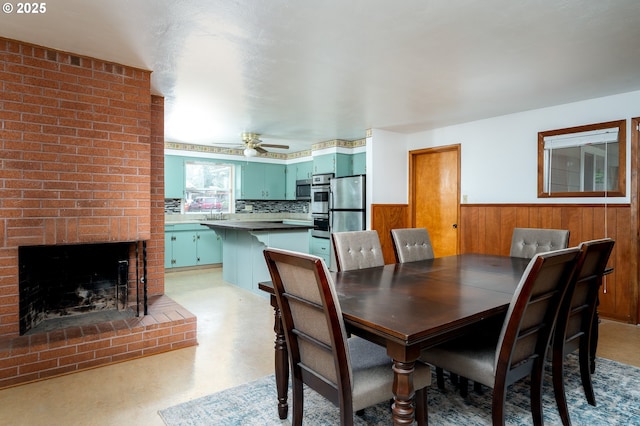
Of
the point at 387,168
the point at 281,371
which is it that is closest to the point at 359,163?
the point at 387,168

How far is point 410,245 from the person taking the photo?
3020 mm

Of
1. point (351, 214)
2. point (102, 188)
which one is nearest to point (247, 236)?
point (351, 214)

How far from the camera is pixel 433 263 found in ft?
8.98

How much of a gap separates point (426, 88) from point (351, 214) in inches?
96.3

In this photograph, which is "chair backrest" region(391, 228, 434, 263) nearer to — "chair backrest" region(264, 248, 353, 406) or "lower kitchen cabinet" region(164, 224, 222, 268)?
"chair backrest" region(264, 248, 353, 406)

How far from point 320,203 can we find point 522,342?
473 cm

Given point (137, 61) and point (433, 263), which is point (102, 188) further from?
point (433, 263)

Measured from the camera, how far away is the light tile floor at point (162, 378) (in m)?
1.96

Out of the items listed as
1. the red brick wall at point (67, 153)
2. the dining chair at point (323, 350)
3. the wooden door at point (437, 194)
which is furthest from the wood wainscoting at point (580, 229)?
the red brick wall at point (67, 153)

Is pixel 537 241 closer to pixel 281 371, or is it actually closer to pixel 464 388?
pixel 464 388

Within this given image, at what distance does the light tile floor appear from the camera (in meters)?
1.96

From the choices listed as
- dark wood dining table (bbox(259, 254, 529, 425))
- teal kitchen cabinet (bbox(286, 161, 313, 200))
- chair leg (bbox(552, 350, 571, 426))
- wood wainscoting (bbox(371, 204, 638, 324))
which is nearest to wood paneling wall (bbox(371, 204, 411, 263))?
wood wainscoting (bbox(371, 204, 638, 324))

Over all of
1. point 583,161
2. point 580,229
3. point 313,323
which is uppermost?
point 583,161

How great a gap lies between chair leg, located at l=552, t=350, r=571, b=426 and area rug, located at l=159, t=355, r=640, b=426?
4.0 inches
